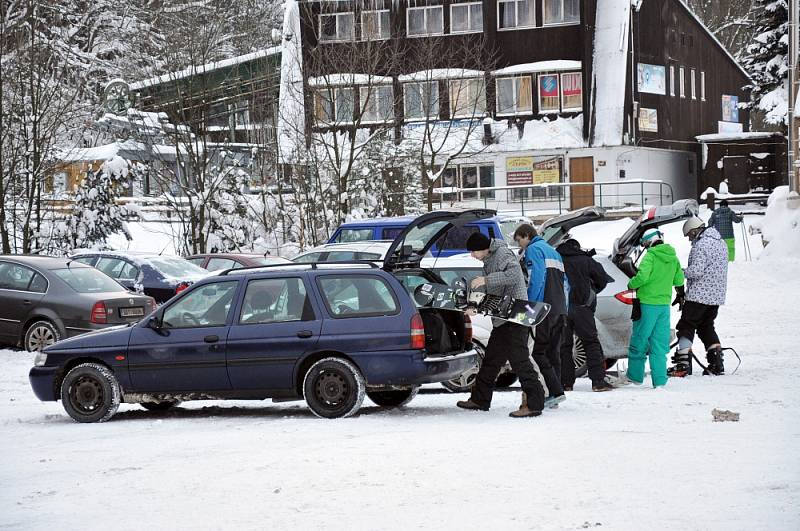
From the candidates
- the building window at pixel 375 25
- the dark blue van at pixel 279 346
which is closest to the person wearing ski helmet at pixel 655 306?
the dark blue van at pixel 279 346

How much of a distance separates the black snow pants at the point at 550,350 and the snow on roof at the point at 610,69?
36458 millimetres

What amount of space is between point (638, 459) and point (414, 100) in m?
39.6

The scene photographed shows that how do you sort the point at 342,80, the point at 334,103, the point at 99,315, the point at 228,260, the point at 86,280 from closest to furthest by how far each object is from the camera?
1. the point at 99,315
2. the point at 86,280
3. the point at 228,260
4. the point at 334,103
5. the point at 342,80

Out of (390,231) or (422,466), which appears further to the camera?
(390,231)

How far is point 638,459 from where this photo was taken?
8367 millimetres

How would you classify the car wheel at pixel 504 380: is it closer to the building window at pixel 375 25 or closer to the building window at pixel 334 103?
the building window at pixel 334 103

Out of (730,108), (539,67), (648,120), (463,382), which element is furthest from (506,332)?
(730,108)

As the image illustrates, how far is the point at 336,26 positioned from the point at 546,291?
38.1 metres

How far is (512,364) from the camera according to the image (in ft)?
35.7

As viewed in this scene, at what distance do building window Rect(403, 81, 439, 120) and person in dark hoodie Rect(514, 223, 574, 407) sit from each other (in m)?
32.7

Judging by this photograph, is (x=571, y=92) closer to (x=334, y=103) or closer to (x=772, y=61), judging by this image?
(x=772, y=61)

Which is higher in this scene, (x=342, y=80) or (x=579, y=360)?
(x=342, y=80)

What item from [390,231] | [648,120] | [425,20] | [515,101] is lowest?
[390,231]

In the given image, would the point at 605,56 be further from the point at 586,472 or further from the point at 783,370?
the point at 586,472
